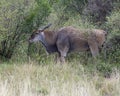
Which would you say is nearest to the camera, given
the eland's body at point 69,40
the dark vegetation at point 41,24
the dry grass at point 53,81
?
the dry grass at point 53,81

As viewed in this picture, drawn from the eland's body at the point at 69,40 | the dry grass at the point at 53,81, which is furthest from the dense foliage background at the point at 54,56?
the eland's body at the point at 69,40

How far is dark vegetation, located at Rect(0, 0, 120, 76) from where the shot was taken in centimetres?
1024

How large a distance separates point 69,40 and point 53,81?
3241 mm

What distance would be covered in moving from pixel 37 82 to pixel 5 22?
3.08 m

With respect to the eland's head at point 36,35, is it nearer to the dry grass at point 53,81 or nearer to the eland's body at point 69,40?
the eland's body at point 69,40

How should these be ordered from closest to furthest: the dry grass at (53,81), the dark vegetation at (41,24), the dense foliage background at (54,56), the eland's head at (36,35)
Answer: the dry grass at (53,81) < the dense foliage background at (54,56) < the dark vegetation at (41,24) < the eland's head at (36,35)

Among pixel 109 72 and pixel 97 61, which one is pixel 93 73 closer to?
pixel 109 72

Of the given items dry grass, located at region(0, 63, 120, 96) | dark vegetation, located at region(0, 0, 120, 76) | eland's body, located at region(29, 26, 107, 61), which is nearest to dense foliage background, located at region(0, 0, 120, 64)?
dark vegetation, located at region(0, 0, 120, 76)

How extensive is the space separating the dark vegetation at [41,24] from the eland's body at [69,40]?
25cm

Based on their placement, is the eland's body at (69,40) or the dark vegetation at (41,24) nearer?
the dark vegetation at (41,24)

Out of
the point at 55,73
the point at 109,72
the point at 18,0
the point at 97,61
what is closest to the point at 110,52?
the point at 97,61

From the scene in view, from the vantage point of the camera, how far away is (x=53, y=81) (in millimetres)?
7848

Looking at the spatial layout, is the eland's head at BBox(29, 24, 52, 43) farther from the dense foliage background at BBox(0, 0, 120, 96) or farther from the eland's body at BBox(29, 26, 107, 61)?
the dense foliage background at BBox(0, 0, 120, 96)

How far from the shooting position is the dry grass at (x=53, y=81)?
681cm
